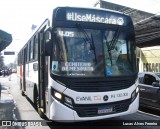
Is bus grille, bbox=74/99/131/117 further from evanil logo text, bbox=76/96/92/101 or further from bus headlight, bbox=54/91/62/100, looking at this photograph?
bus headlight, bbox=54/91/62/100

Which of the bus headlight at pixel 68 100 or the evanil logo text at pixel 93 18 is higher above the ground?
the evanil logo text at pixel 93 18

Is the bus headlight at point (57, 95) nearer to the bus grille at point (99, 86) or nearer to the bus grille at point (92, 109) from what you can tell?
the bus grille at point (99, 86)

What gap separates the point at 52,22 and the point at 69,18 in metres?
0.44

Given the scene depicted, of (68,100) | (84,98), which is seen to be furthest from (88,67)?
(68,100)

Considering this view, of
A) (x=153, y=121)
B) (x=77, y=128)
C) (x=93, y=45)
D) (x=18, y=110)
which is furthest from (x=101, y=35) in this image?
(x=18, y=110)

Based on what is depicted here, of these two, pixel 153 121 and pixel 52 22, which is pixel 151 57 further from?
pixel 52 22

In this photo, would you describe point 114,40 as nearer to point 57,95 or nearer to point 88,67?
point 88,67

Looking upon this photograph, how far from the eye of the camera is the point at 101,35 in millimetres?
7125

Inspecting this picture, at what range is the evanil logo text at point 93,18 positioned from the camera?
23.1 ft

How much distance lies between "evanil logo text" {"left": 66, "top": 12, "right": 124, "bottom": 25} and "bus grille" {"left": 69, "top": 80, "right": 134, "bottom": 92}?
5.23ft

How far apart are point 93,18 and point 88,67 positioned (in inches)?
52.9

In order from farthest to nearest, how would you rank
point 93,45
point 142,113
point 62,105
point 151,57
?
point 151,57 < point 142,113 < point 93,45 < point 62,105

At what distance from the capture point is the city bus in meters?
6.59

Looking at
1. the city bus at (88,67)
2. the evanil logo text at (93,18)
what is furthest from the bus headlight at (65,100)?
the evanil logo text at (93,18)
